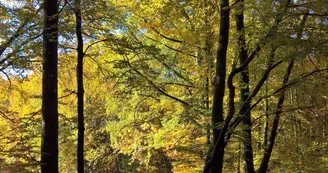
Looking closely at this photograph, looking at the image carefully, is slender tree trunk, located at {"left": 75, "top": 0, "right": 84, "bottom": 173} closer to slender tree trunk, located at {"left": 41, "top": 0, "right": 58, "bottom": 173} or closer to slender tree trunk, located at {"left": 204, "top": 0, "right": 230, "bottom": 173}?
slender tree trunk, located at {"left": 41, "top": 0, "right": 58, "bottom": 173}

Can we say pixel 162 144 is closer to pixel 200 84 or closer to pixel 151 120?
pixel 151 120

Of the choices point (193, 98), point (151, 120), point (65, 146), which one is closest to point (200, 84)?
point (193, 98)

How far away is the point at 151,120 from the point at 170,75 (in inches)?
56.7

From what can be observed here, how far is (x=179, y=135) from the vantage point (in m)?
9.64

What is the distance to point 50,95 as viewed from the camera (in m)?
4.81

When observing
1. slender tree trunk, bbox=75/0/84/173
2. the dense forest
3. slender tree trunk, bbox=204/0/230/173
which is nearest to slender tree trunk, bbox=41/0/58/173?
the dense forest

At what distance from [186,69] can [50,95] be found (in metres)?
5.13

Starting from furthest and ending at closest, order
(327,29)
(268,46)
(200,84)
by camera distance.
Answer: (200,84) < (268,46) < (327,29)

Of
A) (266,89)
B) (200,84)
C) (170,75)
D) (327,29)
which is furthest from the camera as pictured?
(170,75)

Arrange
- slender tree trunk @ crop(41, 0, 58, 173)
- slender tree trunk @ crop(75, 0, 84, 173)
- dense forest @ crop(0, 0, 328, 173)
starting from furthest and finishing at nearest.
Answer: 1. slender tree trunk @ crop(75, 0, 84, 173)
2. dense forest @ crop(0, 0, 328, 173)
3. slender tree trunk @ crop(41, 0, 58, 173)

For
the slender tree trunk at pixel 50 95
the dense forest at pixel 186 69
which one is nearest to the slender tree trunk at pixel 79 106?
the dense forest at pixel 186 69

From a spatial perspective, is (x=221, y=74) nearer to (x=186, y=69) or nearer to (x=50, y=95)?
(x=50, y=95)

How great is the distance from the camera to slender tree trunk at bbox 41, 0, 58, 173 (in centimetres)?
469

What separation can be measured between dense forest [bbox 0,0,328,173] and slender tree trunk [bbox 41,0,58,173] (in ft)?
0.05
